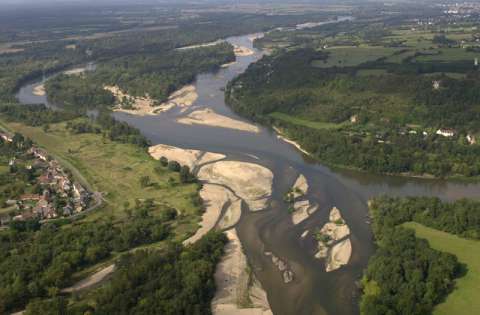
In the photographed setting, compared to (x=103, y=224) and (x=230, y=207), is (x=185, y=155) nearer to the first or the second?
(x=230, y=207)

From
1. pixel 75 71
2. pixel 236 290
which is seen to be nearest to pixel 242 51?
pixel 75 71

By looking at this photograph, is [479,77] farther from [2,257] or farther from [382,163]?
[2,257]

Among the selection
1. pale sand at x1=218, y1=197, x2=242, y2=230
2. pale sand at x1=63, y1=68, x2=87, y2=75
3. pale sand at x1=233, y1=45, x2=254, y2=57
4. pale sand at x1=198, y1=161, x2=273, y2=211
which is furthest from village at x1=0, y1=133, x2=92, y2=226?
pale sand at x1=233, y1=45, x2=254, y2=57

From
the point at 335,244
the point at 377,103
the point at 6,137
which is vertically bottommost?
the point at 335,244

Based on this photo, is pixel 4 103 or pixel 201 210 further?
pixel 4 103

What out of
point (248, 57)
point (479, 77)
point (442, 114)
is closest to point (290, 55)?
point (248, 57)

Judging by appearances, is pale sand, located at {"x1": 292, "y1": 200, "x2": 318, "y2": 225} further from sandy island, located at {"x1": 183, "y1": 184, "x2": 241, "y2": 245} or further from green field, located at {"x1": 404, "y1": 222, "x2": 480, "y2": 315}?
green field, located at {"x1": 404, "y1": 222, "x2": 480, "y2": 315}

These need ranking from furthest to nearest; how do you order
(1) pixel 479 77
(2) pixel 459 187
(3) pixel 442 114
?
(1) pixel 479 77 < (3) pixel 442 114 < (2) pixel 459 187
